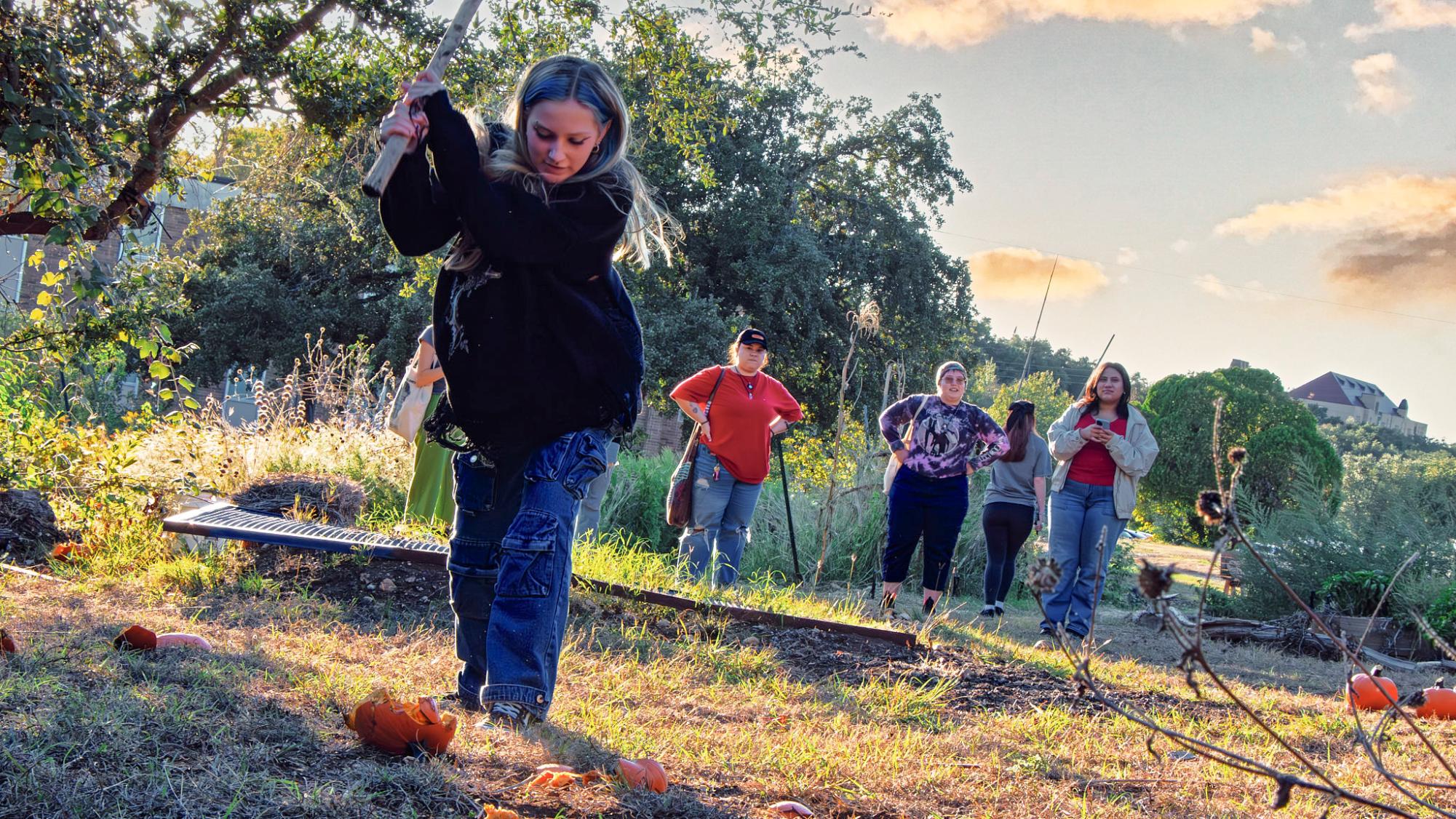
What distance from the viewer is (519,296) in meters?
2.82

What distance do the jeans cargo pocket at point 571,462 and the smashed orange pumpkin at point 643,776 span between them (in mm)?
744

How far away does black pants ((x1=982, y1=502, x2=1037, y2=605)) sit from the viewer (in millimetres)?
8062

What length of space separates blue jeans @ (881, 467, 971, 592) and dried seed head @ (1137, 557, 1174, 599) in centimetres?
593

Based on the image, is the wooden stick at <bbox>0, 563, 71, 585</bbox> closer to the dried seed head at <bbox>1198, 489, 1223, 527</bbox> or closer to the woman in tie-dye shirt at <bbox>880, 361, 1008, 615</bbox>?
the woman in tie-dye shirt at <bbox>880, 361, 1008, 615</bbox>

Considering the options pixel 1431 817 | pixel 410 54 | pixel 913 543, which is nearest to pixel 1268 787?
pixel 1431 817

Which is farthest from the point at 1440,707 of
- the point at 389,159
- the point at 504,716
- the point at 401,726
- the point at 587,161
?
the point at 389,159

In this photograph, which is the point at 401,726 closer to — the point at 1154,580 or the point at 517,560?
the point at 517,560

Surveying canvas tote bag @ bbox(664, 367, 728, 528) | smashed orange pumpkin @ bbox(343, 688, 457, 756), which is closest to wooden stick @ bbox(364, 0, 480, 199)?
smashed orange pumpkin @ bbox(343, 688, 457, 756)

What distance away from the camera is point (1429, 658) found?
880 centimetres

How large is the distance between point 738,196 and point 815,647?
1820 cm

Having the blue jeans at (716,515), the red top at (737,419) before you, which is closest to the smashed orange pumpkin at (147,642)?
the blue jeans at (716,515)

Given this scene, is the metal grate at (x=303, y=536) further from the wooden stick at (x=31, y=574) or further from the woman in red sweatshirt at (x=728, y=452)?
the woman in red sweatshirt at (x=728, y=452)

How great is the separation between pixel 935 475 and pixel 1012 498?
3.60 feet

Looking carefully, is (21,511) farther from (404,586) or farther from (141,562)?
(404,586)
